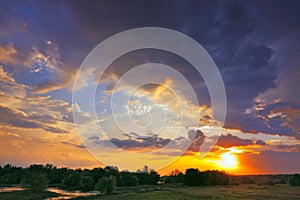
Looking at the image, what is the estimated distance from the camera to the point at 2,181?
16362 cm

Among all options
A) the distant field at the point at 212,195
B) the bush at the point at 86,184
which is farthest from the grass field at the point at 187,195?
the bush at the point at 86,184

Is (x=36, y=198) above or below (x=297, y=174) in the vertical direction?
below

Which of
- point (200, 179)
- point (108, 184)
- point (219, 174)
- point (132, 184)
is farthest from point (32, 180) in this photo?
point (219, 174)

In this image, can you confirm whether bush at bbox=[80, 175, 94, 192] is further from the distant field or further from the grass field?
the distant field

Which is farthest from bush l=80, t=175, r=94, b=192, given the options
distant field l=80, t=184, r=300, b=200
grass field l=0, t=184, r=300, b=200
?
distant field l=80, t=184, r=300, b=200

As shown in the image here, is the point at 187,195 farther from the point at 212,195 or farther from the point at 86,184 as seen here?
the point at 86,184

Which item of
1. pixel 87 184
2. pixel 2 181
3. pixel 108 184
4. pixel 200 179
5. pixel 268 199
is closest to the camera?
pixel 268 199

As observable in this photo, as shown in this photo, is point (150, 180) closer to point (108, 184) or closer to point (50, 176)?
point (50, 176)

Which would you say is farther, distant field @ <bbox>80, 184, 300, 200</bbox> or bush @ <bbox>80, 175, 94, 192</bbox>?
bush @ <bbox>80, 175, 94, 192</bbox>

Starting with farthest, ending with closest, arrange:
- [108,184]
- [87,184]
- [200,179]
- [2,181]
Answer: [200,179]
[2,181]
[87,184]
[108,184]

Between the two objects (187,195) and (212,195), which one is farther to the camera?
(187,195)

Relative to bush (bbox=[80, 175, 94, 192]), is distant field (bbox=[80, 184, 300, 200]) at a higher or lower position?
lower

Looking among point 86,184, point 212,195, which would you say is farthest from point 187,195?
point 86,184

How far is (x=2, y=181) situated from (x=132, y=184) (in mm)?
74397
